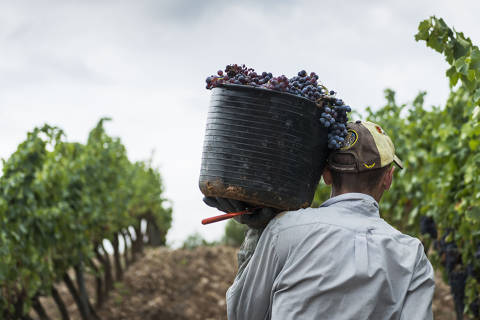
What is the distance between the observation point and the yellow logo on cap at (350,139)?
2270 mm

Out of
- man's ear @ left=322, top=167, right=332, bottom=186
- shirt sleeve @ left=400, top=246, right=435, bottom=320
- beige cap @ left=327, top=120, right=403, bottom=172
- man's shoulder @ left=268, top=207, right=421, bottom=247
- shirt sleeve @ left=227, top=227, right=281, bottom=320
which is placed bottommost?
shirt sleeve @ left=400, top=246, right=435, bottom=320

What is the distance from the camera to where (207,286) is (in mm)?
13312

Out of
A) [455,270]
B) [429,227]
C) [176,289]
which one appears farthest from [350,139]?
[176,289]

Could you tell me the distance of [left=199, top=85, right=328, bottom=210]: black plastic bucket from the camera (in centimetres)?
219

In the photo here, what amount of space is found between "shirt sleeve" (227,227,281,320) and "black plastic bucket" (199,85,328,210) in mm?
166

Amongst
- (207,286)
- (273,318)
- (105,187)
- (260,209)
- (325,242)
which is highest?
(105,187)

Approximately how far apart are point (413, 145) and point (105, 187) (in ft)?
18.2

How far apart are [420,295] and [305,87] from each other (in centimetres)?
81

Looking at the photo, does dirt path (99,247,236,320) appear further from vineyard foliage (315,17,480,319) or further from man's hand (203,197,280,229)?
man's hand (203,197,280,229)

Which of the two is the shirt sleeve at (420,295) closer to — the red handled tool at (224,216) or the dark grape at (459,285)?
the red handled tool at (224,216)

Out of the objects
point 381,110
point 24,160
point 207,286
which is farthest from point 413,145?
point 207,286

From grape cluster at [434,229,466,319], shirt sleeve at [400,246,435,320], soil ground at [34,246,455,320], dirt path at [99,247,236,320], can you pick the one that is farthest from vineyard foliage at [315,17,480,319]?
dirt path at [99,247,236,320]

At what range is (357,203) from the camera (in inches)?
85.5

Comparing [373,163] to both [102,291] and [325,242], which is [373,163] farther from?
[102,291]
